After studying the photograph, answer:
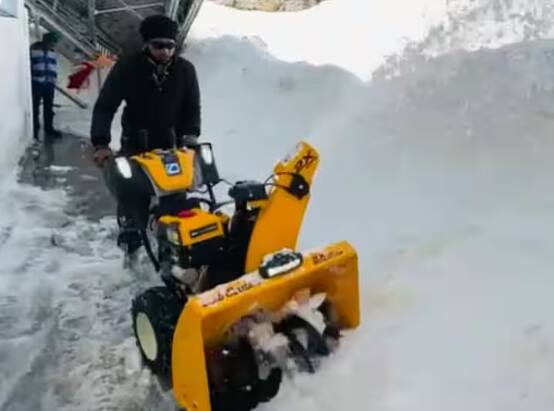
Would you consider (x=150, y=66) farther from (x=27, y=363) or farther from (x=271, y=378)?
(x=271, y=378)

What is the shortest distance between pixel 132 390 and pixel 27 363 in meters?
0.77

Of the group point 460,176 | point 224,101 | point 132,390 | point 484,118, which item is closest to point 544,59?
point 484,118

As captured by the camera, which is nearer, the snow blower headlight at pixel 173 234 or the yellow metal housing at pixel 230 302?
the yellow metal housing at pixel 230 302

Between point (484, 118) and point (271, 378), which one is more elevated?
point (484, 118)

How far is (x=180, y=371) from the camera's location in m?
3.29

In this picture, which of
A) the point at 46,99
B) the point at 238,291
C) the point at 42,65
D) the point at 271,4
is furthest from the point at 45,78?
the point at 238,291

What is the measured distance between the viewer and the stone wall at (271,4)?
19.9 meters

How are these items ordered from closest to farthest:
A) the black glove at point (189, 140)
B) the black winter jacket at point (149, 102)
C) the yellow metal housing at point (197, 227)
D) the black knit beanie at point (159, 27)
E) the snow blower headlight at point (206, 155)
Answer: the yellow metal housing at point (197, 227) < the snow blower headlight at point (206, 155) < the black knit beanie at point (159, 27) < the black glove at point (189, 140) < the black winter jacket at point (149, 102)

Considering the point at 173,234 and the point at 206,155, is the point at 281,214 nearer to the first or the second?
the point at 173,234

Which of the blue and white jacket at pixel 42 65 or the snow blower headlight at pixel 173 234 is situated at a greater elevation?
the snow blower headlight at pixel 173 234

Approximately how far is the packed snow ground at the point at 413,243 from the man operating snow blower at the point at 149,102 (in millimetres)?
895

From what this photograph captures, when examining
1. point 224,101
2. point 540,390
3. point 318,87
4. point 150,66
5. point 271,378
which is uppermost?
point 150,66

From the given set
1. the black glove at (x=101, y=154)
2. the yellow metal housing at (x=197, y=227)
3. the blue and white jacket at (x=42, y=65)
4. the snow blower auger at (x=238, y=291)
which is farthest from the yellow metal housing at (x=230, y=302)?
the blue and white jacket at (x=42, y=65)

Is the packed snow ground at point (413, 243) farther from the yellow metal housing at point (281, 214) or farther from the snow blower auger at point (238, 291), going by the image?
the yellow metal housing at point (281, 214)
